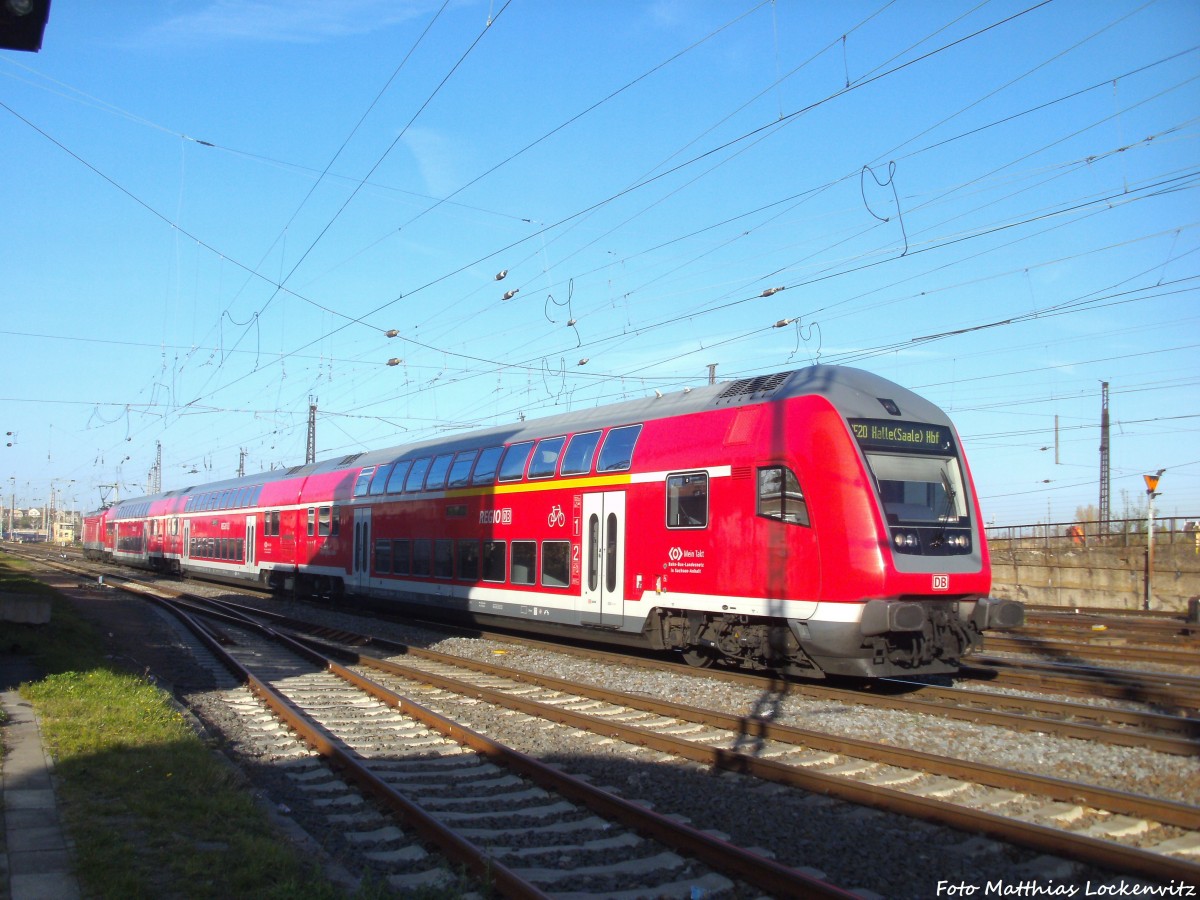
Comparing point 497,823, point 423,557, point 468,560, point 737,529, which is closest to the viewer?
point 497,823

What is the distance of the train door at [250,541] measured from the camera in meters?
31.1

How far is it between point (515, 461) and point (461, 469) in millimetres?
2230

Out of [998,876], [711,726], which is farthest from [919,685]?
[998,876]

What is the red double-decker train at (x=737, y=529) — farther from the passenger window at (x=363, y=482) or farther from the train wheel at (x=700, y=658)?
the passenger window at (x=363, y=482)

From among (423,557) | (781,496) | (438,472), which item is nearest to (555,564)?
(781,496)

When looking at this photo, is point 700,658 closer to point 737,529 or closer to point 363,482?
point 737,529

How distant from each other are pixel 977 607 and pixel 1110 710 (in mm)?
1810

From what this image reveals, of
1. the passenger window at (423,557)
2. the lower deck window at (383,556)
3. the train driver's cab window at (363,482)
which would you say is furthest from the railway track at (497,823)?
the train driver's cab window at (363,482)

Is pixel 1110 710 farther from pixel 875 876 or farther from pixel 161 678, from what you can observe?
pixel 161 678

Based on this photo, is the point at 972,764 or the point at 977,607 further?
the point at 977,607

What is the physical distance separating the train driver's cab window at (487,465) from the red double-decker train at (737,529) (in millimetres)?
42

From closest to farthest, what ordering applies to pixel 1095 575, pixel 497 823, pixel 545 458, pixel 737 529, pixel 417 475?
pixel 497 823
pixel 737 529
pixel 545 458
pixel 417 475
pixel 1095 575

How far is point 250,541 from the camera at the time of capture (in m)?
31.4

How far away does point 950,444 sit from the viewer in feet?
38.6
